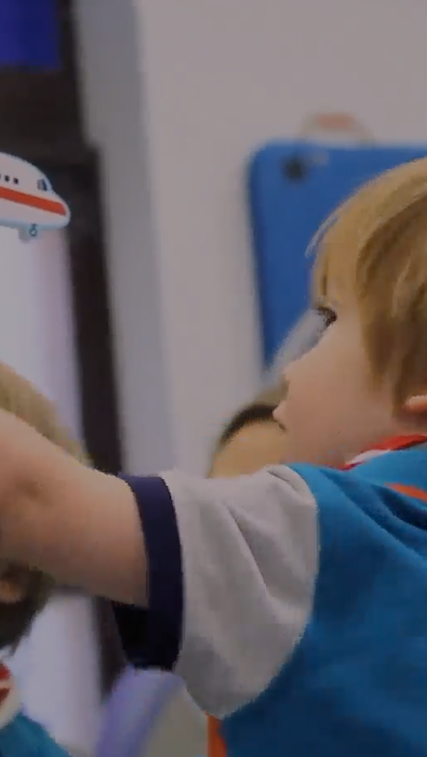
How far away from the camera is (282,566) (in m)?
0.30

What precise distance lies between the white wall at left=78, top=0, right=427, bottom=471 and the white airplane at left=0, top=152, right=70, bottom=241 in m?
0.46

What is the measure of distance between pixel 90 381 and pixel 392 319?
1.90 ft

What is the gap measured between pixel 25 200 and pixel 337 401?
0.15m

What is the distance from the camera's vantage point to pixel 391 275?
15.2 inches

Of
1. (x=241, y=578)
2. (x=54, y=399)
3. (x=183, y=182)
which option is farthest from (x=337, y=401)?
(x=183, y=182)

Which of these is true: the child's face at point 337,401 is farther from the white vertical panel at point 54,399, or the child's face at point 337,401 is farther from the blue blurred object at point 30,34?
the blue blurred object at point 30,34

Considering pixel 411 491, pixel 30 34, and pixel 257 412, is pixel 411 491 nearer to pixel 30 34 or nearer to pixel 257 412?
pixel 257 412

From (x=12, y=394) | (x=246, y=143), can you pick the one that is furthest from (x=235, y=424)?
(x=246, y=143)

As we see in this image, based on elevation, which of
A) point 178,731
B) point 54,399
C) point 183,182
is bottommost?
point 178,731

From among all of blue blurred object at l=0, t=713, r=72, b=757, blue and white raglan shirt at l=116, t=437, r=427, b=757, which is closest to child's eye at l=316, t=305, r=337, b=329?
blue and white raglan shirt at l=116, t=437, r=427, b=757

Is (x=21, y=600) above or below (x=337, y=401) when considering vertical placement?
below

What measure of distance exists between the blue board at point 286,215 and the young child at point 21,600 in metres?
0.46

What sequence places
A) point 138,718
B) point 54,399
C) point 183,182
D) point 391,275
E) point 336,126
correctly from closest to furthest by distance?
point 391,275 < point 138,718 < point 54,399 < point 183,182 < point 336,126

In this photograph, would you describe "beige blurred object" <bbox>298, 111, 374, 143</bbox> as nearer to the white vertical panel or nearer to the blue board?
the blue board
